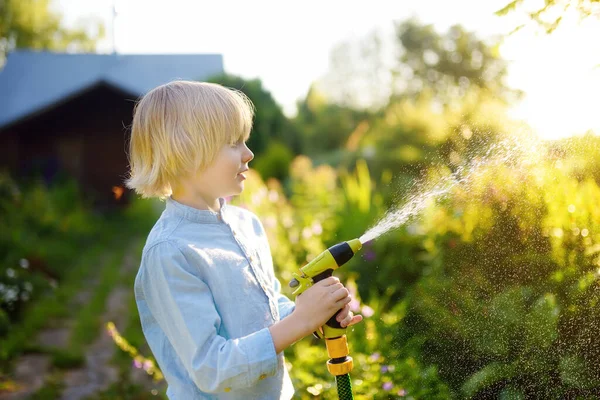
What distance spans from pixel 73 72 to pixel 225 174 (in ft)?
74.1

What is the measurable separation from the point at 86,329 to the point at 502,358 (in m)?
4.91

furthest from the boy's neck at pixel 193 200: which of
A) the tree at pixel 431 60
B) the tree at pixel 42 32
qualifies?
the tree at pixel 42 32

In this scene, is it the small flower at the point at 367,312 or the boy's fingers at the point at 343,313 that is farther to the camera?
the small flower at the point at 367,312

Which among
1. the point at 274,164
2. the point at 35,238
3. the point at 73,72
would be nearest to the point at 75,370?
the point at 35,238

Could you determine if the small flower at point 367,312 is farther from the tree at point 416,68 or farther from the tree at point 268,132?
the tree at point 268,132

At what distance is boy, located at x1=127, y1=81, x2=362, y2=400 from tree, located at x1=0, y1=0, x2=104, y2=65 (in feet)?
75.1

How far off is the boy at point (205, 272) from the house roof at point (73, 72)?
690 inches

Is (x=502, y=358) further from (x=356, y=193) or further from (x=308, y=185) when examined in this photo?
(x=308, y=185)

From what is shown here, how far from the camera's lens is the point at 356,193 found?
576cm

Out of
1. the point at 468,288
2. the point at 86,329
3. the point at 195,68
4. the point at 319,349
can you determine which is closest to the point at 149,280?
the point at 468,288

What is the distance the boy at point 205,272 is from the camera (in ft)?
5.49

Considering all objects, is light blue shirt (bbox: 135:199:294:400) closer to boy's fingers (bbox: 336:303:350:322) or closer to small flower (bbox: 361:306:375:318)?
boy's fingers (bbox: 336:303:350:322)

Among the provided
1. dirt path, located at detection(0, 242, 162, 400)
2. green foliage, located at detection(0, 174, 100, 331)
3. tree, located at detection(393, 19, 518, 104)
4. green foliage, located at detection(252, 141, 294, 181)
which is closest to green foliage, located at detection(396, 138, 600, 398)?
dirt path, located at detection(0, 242, 162, 400)

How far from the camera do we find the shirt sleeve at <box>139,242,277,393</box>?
1.65 m
